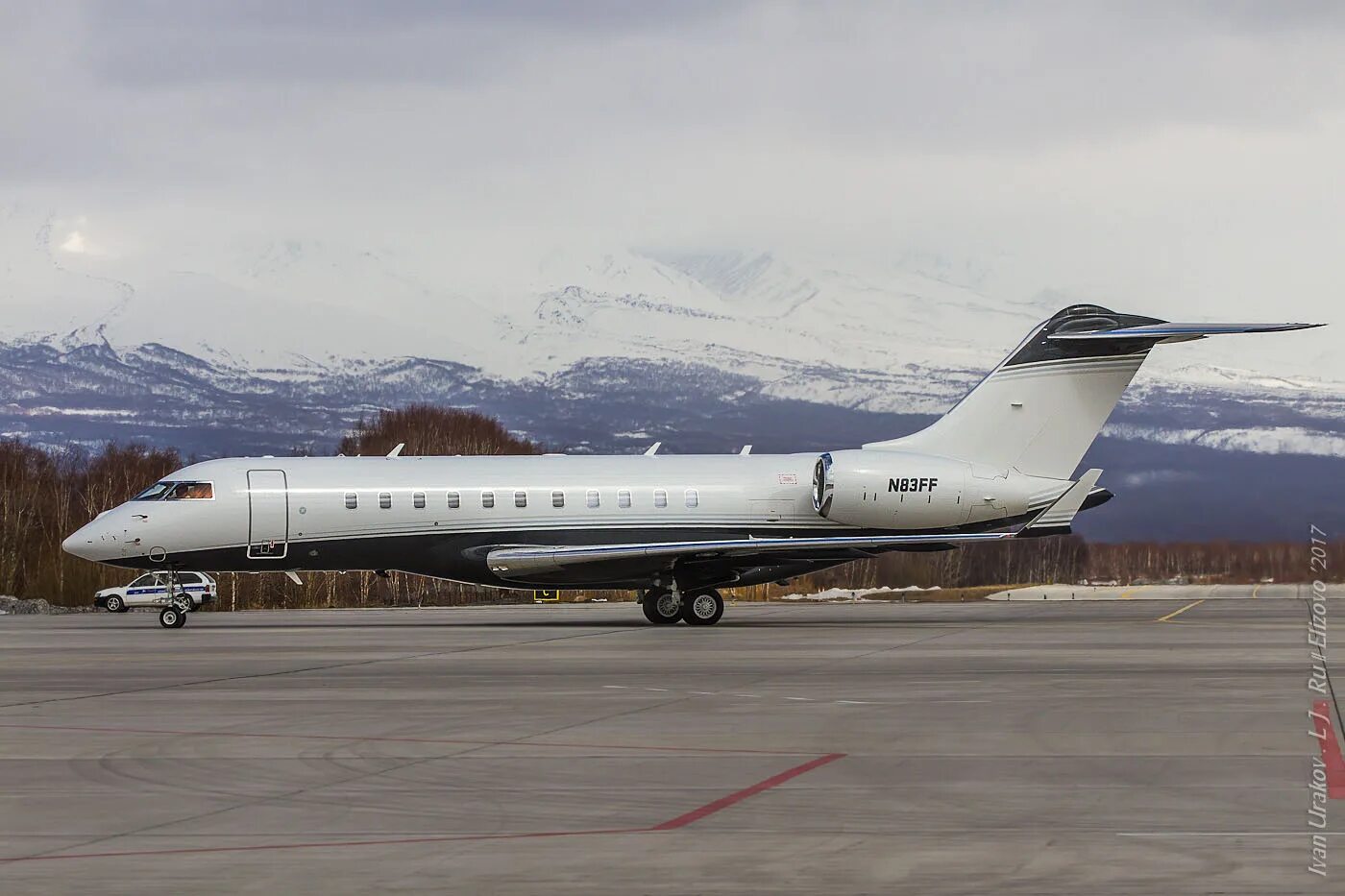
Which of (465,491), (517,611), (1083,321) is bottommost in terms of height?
(517,611)

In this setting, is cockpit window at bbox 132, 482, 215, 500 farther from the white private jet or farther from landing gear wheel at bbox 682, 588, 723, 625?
landing gear wheel at bbox 682, 588, 723, 625

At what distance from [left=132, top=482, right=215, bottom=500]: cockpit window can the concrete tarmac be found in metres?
9.28

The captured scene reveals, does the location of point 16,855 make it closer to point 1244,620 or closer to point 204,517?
point 204,517

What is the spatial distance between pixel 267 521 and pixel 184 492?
6.36ft

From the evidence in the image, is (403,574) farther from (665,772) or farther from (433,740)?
(665,772)

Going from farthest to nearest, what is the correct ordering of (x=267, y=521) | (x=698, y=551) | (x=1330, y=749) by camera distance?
1. (x=267, y=521)
2. (x=698, y=551)
3. (x=1330, y=749)

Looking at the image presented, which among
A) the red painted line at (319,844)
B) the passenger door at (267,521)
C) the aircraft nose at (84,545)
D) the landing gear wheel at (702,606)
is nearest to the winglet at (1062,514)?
the landing gear wheel at (702,606)

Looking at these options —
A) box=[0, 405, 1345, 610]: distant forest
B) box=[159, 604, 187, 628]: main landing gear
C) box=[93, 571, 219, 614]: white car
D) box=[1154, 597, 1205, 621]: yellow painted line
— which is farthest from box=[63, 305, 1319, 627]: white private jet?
box=[93, 571, 219, 614]: white car

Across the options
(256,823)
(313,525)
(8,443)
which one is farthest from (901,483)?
(8,443)

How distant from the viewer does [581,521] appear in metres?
37.4

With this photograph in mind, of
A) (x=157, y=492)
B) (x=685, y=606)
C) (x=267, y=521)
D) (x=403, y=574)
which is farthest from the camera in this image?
(x=403, y=574)

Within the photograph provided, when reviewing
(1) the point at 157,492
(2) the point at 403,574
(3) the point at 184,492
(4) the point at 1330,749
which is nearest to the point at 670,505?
(3) the point at 184,492

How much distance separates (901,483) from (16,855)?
28.6m

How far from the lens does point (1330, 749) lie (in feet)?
48.0
